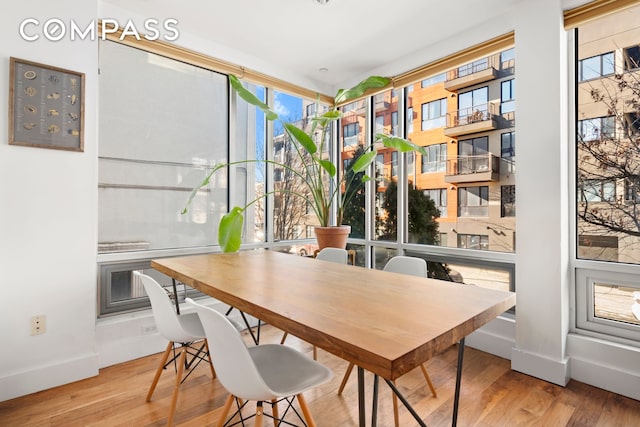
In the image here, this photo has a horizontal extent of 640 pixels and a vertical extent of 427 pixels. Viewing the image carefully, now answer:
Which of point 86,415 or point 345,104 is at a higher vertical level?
point 345,104

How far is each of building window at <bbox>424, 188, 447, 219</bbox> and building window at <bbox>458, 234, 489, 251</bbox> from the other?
0.27 m

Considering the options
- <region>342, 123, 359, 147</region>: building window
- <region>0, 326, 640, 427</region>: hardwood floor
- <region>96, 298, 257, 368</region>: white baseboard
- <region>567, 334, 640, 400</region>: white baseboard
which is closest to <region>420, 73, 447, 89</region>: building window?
<region>342, 123, 359, 147</region>: building window

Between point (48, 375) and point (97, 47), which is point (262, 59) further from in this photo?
point (48, 375)

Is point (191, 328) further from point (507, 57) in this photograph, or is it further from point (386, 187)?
point (507, 57)

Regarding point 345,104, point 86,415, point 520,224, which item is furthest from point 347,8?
point 86,415

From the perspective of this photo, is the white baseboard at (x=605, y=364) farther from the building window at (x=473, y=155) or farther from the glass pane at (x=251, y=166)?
the glass pane at (x=251, y=166)

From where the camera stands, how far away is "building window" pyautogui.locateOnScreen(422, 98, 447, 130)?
3.14 metres

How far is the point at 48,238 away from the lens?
2.17 metres

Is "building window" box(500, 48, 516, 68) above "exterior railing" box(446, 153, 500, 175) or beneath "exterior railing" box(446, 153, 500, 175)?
above

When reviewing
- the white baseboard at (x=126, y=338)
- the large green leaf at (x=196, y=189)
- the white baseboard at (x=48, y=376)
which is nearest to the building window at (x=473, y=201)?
the large green leaf at (x=196, y=189)

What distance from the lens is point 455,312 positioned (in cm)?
119

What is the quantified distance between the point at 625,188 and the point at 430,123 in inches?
60.8

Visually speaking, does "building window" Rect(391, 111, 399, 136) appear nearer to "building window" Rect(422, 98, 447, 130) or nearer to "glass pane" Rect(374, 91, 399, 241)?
"glass pane" Rect(374, 91, 399, 241)

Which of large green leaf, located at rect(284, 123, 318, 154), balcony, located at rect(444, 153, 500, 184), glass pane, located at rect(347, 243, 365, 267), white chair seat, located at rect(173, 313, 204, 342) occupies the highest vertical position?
large green leaf, located at rect(284, 123, 318, 154)
